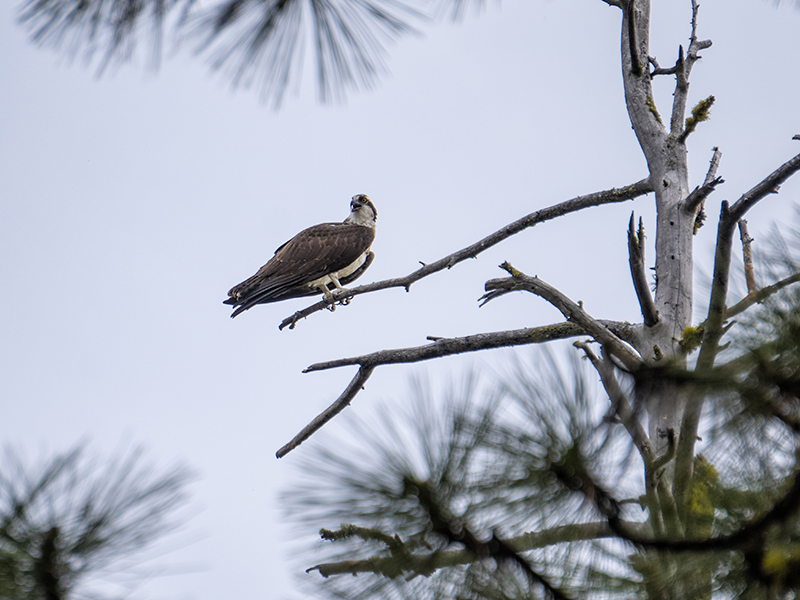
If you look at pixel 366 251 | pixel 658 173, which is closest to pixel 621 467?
pixel 658 173

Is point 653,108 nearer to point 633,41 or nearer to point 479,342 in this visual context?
point 633,41

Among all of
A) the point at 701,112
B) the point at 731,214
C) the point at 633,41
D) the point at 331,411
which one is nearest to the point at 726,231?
the point at 731,214

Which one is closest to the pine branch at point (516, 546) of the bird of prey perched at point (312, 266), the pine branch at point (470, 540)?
the pine branch at point (470, 540)

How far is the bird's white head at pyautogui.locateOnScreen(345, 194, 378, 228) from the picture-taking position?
978 centimetres

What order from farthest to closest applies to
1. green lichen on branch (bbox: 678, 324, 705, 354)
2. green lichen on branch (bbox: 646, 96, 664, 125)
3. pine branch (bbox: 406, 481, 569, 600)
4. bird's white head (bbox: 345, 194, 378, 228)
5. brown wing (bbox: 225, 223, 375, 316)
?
1. bird's white head (bbox: 345, 194, 378, 228)
2. brown wing (bbox: 225, 223, 375, 316)
3. green lichen on branch (bbox: 646, 96, 664, 125)
4. green lichen on branch (bbox: 678, 324, 705, 354)
5. pine branch (bbox: 406, 481, 569, 600)

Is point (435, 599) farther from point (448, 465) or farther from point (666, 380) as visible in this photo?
point (666, 380)

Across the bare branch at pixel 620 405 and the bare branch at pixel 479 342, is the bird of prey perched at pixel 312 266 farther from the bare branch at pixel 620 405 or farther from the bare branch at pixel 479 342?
the bare branch at pixel 620 405

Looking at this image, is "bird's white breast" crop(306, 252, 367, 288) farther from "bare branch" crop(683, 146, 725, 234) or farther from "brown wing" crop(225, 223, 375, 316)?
"bare branch" crop(683, 146, 725, 234)

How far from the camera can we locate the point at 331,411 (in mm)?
4711

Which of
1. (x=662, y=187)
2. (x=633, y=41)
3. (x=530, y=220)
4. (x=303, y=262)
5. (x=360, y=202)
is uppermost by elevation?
(x=360, y=202)

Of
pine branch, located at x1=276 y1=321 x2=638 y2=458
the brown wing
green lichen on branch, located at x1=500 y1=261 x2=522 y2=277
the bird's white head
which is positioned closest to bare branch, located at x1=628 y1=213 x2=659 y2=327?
pine branch, located at x1=276 y1=321 x2=638 y2=458

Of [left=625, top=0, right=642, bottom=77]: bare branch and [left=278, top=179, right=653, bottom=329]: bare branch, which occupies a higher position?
[left=625, top=0, right=642, bottom=77]: bare branch

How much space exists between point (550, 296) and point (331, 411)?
1.64 m

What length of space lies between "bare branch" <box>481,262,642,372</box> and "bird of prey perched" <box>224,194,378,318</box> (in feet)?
9.95
